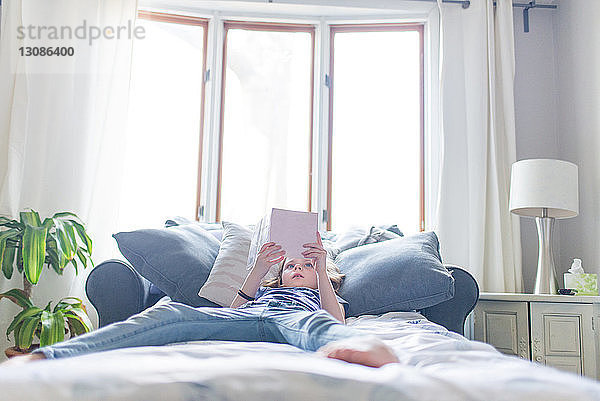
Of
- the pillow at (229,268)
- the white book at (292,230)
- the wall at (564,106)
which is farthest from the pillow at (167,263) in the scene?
the wall at (564,106)

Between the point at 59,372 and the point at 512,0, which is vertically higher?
the point at 512,0

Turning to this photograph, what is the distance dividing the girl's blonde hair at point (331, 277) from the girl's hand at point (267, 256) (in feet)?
0.34

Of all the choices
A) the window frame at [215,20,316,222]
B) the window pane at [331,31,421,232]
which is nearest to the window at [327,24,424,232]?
the window pane at [331,31,421,232]

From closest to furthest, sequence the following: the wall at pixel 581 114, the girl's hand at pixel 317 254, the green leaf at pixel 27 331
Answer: the girl's hand at pixel 317 254
the green leaf at pixel 27 331
the wall at pixel 581 114

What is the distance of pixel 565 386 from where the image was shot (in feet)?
2.79

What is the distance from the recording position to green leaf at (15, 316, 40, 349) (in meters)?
2.49

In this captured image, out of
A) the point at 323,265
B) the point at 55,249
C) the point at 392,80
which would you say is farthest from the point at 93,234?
the point at 392,80

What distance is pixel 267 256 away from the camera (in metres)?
2.14

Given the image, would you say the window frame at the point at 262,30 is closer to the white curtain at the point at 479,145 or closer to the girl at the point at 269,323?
the white curtain at the point at 479,145

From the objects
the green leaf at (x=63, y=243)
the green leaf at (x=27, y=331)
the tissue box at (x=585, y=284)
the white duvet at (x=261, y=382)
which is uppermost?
the green leaf at (x=63, y=243)

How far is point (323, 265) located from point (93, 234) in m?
1.55

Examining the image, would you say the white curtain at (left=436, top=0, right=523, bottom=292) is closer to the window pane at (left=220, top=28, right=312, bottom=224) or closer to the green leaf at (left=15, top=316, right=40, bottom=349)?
the window pane at (left=220, top=28, right=312, bottom=224)

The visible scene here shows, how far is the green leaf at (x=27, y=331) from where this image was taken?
249 cm

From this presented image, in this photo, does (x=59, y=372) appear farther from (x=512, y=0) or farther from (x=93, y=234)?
(x=512, y=0)
